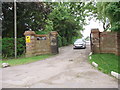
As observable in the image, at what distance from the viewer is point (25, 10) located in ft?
43.9

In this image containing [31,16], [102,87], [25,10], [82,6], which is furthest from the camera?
[82,6]

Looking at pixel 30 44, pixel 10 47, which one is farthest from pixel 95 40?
pixel 10 47

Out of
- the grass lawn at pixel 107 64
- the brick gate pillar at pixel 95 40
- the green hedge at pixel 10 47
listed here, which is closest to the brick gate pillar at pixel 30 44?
the green hedge at pixel 10 47

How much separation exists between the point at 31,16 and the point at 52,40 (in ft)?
15.7

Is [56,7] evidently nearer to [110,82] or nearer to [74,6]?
[74,6]

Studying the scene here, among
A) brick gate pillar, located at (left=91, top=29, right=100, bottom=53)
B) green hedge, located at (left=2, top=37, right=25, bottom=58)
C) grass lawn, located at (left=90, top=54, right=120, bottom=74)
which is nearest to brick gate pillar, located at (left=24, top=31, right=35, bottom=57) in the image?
green hedge, located at (left=2, top=37, right=25, bottom=58)

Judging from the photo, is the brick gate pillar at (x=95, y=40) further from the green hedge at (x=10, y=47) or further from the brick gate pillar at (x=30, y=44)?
the green hedge at (x=10, y=47)

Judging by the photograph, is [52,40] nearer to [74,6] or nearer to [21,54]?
[21,54]

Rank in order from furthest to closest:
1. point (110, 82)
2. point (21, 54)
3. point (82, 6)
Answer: point (82, 6)
point (21, 54)
point (110, 82)

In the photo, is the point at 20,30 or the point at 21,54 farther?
the point at 20,30

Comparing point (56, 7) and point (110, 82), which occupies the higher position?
point (56, 7)

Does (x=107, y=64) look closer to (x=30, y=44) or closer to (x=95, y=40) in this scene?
(x=95, y=40)

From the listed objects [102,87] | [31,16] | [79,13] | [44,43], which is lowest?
[102,87]

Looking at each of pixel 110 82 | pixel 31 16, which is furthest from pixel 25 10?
pixel 110 82
